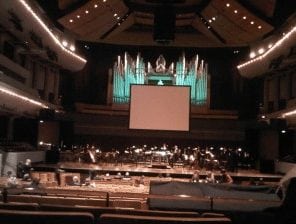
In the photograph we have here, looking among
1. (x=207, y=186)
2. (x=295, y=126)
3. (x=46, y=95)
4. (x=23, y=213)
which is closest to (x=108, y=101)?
(x=46, y=95)

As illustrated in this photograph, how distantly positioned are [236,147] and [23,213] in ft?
58.2

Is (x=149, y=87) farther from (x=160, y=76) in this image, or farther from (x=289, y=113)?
(x=289, y=113)

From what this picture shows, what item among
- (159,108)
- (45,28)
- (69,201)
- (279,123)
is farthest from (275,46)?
(69,201)

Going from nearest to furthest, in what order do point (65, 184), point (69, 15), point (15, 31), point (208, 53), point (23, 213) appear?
1. point (23, 213)
2. point (65, 184)
3. point (15, 31)
4. point (69, 15)
5. point (208, 53)

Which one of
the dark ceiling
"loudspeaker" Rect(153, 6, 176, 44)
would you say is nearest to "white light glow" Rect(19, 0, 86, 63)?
the dark ceiling

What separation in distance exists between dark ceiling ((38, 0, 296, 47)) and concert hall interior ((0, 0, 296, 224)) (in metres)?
0.06

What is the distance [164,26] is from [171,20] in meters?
0.47

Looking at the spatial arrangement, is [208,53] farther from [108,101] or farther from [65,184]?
[65,184]

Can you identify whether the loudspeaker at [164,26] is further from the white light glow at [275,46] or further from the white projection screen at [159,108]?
the white light glow at [275,46]

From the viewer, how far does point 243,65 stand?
2052 cm

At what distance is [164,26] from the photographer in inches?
648

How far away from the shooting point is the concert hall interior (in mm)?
15922

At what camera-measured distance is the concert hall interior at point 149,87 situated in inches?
627

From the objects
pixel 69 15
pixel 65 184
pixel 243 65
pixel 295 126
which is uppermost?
pixel 69 15
